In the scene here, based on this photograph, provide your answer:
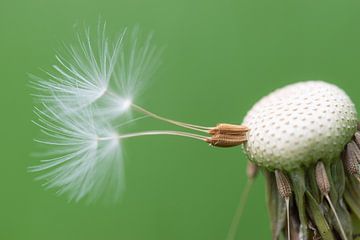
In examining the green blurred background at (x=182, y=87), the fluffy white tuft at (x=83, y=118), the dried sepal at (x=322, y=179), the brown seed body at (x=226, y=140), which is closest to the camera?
the dried sepal at (x=322, y=179)

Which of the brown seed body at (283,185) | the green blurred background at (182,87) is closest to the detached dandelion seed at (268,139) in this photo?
the brown seed body at (283,185)

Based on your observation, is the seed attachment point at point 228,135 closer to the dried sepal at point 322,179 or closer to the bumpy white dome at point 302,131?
the bumpy white dome at point 302,131

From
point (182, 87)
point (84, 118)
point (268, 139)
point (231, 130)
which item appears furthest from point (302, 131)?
point (182, 87)

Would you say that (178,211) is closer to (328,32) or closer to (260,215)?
(260,215)

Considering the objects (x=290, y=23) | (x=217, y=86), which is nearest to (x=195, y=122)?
(x=217, y=86)

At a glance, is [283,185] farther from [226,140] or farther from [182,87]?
[182,87]

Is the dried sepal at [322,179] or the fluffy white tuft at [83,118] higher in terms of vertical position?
the fluffy white tuft at [83,118]

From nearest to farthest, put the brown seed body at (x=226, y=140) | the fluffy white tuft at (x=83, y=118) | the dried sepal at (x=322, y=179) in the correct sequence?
the dried sepal at (x=322, y=179)
the brown seed body at (x=226, y=140)
the fluffy white tuft at (x=83, y=118)
